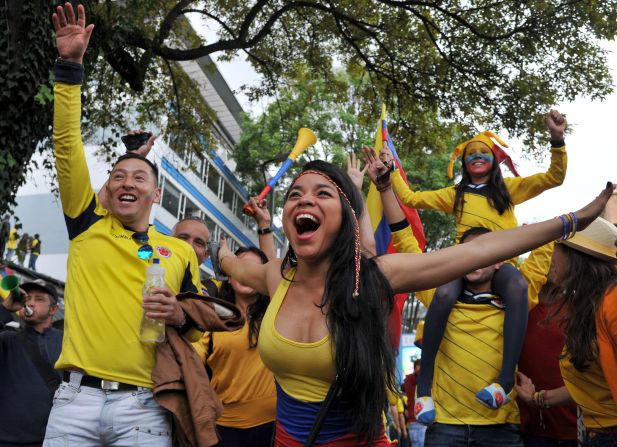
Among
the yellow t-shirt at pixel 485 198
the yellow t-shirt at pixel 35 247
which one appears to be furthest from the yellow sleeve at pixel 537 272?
the yellow t-shirt at pixel 35 247

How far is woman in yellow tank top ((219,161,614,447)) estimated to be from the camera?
252cm

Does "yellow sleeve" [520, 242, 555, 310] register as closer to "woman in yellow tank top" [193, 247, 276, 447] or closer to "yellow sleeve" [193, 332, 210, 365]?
"woman in yellow tank top" [193, 247, 276, 447]

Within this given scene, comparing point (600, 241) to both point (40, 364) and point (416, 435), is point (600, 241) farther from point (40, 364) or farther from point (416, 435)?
point (416, 435)

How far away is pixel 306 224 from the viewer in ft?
9.45

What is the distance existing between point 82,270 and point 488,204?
3072 millimetres

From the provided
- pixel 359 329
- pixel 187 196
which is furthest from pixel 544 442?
pixel 187 196

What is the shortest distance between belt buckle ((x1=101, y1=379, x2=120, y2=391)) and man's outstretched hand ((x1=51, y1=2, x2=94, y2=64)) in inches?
61.9

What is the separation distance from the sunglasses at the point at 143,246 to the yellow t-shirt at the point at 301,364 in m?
0.89

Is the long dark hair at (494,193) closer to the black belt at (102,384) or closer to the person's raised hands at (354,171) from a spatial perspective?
the person's raised hands at (354,171)

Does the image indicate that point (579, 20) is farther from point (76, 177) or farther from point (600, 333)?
point (76, 177)

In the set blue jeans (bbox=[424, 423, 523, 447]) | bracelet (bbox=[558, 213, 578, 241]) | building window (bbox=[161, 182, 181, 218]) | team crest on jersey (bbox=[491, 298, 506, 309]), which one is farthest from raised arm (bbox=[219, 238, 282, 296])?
building window (bbox=[161, 182, 181, 218])

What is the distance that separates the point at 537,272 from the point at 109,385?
9.07 feet

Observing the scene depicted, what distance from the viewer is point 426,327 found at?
4.01 metres

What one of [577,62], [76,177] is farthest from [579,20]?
[76,177]
